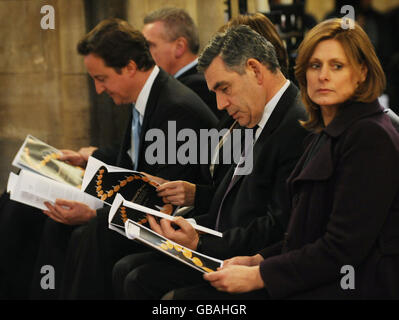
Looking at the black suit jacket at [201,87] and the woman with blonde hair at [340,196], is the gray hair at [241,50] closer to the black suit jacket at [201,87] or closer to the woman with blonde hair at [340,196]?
the woman with blonde hair at [340,196]

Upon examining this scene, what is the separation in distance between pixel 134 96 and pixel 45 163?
0.66 meters

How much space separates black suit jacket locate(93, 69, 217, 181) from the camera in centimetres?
377

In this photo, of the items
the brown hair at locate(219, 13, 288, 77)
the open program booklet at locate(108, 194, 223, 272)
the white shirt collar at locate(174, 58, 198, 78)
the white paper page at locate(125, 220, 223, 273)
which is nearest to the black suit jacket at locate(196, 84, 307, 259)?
the open program booklet at locate(108, 194, 223, 272)

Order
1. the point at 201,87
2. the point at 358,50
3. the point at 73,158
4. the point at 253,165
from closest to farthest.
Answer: the point at 358,50 → the point at 253,165 → the point at 73,158 → the point at 201,87

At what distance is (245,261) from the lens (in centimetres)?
277

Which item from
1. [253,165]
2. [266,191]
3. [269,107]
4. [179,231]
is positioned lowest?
[179,231]

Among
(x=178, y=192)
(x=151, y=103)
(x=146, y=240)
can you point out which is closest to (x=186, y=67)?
(x=151, y=103)

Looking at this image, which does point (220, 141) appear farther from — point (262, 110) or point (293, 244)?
point (293, 244)

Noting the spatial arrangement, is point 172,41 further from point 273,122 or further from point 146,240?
point 146,240

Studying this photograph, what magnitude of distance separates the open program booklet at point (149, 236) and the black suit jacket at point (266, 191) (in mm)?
117

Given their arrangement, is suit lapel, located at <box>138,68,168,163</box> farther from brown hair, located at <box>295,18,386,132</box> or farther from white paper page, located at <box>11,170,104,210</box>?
brown hair, located at <box>295,18,386,132</box>

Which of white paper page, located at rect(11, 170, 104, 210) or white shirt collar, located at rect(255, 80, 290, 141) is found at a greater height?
white shirt collar, located at rect(255, 80, 290, 141)

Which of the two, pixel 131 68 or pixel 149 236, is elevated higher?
pixel 131 68

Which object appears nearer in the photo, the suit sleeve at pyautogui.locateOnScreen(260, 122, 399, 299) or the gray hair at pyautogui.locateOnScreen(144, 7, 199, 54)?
the suit sleeve at pyautogui.locateOnScreen(260, 122, 399, 299)
